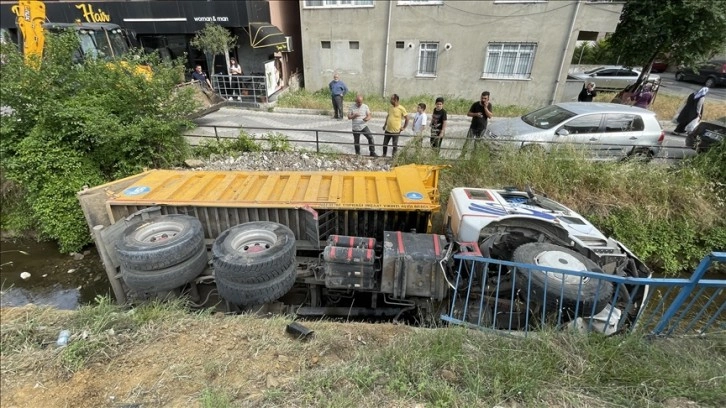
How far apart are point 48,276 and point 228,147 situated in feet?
15.3

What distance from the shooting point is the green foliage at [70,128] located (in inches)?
256

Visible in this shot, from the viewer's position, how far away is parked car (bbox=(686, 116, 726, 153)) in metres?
8.18

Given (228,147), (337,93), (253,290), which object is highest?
(337,93)

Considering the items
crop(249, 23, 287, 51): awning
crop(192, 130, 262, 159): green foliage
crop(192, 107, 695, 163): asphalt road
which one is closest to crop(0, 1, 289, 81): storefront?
crop(249, 23, 287, 51): awning

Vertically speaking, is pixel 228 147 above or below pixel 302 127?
above

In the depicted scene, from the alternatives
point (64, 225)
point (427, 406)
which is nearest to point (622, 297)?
point (427, 406)

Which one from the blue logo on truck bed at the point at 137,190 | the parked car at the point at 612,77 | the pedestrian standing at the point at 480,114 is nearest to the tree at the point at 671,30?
the parked car at the point at 612,77

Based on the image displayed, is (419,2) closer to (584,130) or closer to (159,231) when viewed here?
(584,130)

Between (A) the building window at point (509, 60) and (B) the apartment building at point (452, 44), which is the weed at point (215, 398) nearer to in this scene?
(B) the apartment building at point (452, 44)

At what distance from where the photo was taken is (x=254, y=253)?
4078mm

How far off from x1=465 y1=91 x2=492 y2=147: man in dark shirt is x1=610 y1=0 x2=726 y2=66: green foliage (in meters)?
10.4

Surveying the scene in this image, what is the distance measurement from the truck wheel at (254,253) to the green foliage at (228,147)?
200 inches

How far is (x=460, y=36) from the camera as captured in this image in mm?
14805

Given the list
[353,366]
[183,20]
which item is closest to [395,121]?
[353,366]
